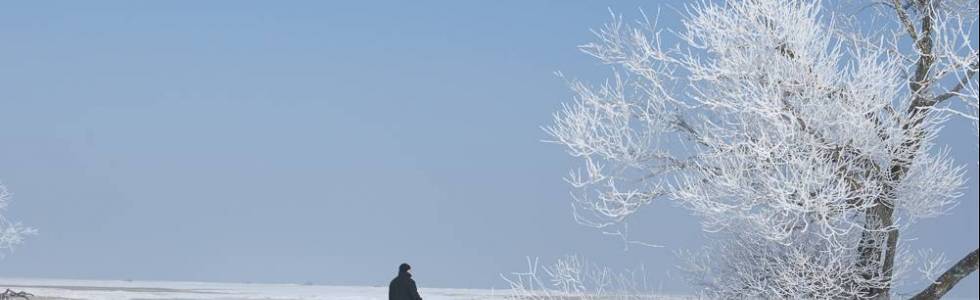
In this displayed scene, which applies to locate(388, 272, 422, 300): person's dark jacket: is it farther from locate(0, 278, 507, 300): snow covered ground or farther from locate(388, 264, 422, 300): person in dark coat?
locate(0, 278, 507, 300): snow covered ground

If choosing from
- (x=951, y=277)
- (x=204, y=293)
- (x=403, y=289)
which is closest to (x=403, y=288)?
(x=403, y=289)

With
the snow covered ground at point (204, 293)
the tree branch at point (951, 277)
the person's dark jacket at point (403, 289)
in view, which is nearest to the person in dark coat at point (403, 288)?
the person's dark jacket at point (403, 289)

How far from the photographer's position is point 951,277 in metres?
11.6

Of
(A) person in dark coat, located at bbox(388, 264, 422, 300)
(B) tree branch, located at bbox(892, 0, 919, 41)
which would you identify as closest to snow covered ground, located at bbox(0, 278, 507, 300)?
(A) person in dark coat, located at bbox(388, 264, 422, 300)

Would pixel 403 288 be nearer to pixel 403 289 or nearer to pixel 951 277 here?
pixel 403 289

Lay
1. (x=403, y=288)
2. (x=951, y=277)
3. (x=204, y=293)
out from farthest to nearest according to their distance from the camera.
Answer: (x=204, y=293) < (x=403, y=288) < (x=951, y=277)

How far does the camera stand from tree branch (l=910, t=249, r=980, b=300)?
11414mm

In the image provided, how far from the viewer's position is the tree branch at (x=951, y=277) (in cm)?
1141

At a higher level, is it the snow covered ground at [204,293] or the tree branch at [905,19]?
the snow covered ground at [204,293]

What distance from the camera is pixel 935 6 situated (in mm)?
12398

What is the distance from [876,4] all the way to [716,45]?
214 cm

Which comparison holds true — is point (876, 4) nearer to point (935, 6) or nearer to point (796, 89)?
point (935, 6)

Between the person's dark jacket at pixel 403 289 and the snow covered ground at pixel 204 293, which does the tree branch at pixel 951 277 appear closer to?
the person's dark jacket at pixel 403 289

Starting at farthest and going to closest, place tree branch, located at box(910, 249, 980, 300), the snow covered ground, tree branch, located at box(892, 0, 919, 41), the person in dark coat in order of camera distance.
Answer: the snow covered ground
the person in dark coat
tree branch, located at box(892, 0, 919, 41)
tree branch, located at box(910, 249, 980, 300)
